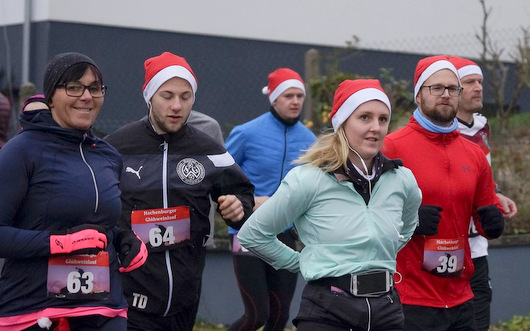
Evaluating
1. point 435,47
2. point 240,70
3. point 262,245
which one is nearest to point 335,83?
point 240,70

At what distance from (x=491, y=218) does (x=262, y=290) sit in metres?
2.34

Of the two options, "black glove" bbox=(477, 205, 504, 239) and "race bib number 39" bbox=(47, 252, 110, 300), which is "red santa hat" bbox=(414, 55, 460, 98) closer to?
"black glove" bbox=(477, 205, 504, 239)

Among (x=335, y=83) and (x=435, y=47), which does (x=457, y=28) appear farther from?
(x=335, y=83)

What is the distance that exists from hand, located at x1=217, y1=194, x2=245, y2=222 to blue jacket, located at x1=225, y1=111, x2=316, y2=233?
2.34 m

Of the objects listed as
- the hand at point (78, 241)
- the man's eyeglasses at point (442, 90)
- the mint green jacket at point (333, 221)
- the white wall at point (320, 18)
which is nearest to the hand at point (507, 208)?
the man's eyeglasses at point (442, 90)

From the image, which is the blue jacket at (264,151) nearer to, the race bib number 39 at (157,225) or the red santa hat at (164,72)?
the red santa hat at (164,72)

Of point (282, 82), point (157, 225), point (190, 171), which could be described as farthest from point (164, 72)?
point (282, 82)

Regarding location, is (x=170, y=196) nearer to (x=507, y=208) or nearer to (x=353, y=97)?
(x=353, y=97)

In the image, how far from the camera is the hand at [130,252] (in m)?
4.65

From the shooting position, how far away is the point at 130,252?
466 cm

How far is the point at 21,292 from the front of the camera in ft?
14.3

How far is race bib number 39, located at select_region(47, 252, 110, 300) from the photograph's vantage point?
4363 millimetres

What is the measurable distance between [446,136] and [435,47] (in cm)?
903

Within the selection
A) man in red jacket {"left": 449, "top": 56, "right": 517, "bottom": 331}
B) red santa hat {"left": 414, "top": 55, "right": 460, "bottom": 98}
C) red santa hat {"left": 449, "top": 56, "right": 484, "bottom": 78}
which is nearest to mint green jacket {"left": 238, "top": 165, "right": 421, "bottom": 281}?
red santa hat {"left": 414, "top": 55, "right": 460, "bottom": 98}
